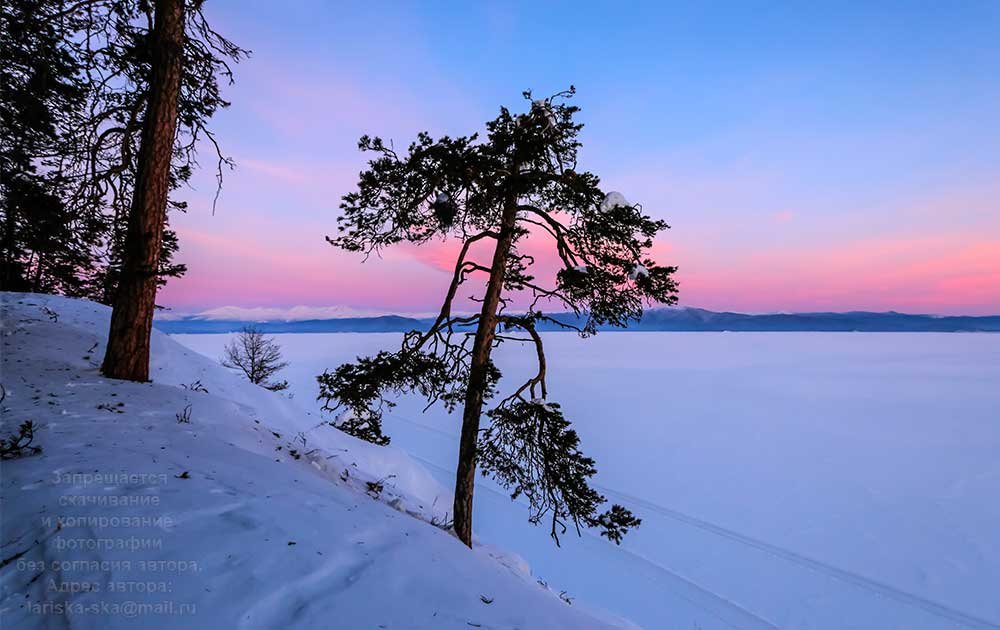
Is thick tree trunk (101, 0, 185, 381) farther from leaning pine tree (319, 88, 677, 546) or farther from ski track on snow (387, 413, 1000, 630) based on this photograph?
ski track on snow (387, 413, 1000, 630)

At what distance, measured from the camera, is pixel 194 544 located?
284 centimetres

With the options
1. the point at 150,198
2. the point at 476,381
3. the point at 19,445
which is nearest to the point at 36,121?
the point at 150,198

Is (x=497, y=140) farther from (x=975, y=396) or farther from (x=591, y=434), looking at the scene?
(x=975, y=396)

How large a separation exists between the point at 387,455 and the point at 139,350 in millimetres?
9903

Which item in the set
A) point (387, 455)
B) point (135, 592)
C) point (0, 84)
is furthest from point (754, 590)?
point (0, 84)

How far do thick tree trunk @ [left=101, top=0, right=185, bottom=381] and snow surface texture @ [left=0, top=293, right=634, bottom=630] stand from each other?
1.09 m

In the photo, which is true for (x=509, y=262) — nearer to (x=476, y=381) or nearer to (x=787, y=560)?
(x=476, y=381)

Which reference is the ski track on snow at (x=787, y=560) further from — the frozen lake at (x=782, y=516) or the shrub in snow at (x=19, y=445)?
the shrub in snow at (x=19, y=445)

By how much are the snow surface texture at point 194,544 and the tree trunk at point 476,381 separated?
2.21m

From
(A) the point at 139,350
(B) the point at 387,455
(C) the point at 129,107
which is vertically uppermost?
(C) the point at 129,107

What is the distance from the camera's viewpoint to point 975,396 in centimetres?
3881

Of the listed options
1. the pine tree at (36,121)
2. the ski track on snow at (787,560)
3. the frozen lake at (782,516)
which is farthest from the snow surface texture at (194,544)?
the ski track on snow at (787,560)

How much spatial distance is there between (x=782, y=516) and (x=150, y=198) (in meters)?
21.4

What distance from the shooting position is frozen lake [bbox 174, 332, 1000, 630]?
1099 centimetres
